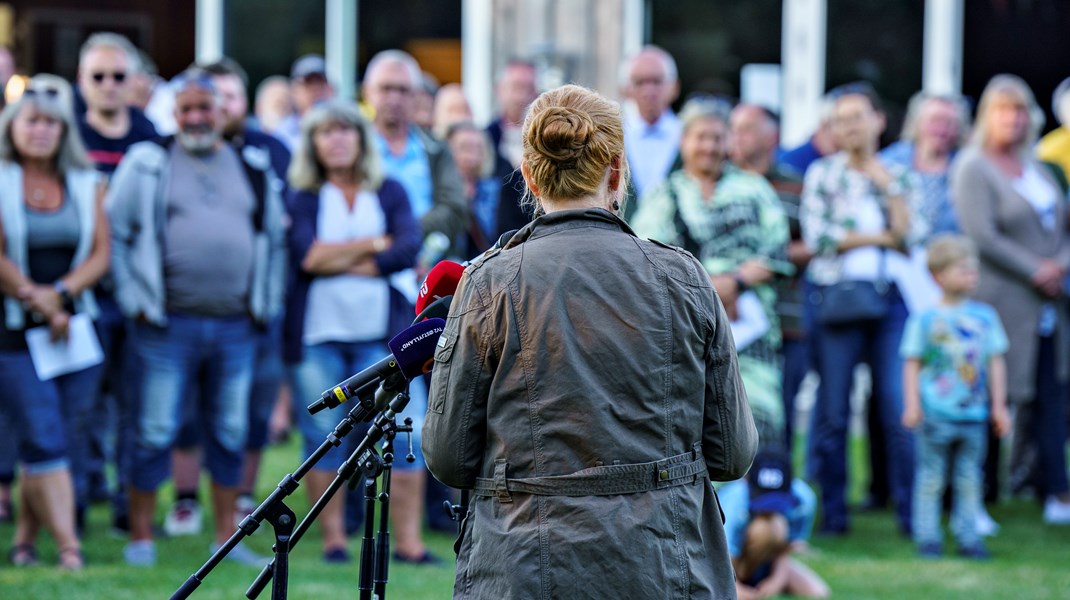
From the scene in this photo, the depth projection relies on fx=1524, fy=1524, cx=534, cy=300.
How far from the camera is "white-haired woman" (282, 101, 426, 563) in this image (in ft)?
23.8

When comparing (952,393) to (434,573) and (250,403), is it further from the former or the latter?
(250,403)

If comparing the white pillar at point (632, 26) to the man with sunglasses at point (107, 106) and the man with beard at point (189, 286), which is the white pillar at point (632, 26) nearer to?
the man with sunglasses at point (107, 106)

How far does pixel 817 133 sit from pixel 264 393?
432cm

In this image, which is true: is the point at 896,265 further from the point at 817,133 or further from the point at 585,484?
the point at 585,484

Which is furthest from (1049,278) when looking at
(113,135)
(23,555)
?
(23,555)

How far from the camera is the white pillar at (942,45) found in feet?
40.5

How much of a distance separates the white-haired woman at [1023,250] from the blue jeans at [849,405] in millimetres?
751

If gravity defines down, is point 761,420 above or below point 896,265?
below

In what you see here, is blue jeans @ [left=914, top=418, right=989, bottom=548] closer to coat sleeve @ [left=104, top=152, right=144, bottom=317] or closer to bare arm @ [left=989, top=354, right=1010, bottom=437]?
bare arm @ [left=989, top=354, right=1010, bottom=437]

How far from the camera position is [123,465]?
8008mm

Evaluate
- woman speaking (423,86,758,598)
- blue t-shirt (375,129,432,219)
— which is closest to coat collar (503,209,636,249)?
woman speaking (423,86,758,598)

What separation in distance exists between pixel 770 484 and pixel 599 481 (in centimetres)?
336

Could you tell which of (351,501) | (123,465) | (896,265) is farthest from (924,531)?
(123,465)

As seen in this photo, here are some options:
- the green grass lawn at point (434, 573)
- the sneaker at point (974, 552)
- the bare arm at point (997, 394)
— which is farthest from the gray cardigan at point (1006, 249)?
the sneaker at point (974, 552)
